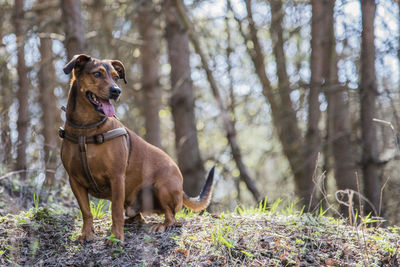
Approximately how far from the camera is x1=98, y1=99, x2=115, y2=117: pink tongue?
15.9 feet

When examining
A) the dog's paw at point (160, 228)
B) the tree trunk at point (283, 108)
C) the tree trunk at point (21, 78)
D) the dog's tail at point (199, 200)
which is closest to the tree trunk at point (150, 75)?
the tree trunk at point (283, 108)

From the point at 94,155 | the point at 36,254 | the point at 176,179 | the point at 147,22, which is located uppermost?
the point at 147,22

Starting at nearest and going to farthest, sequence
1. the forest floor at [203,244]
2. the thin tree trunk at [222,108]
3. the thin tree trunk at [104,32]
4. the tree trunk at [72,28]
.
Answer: the forest floor at [203,244] < the tree trunk at [72,28] < the thin tree trunk at [222,108] < the thin tree trunk at [104,32]

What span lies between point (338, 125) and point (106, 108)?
7.15m

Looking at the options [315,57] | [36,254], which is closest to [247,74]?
[315,57]

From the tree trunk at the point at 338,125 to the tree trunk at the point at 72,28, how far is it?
4870mm

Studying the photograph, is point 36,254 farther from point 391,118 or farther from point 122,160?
point 391,118

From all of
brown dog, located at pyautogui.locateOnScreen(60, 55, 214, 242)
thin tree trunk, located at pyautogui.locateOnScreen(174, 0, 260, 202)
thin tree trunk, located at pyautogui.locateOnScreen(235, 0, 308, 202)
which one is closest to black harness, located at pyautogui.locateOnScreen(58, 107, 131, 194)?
brown dog, located at pyautogui.locateOnScreen(60, 55, 214, 242)

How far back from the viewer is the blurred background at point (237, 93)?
26.2 feet

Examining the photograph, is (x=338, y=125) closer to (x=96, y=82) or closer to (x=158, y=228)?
(x=158, y=228)

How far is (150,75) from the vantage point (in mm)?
11930

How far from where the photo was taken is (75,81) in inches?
200

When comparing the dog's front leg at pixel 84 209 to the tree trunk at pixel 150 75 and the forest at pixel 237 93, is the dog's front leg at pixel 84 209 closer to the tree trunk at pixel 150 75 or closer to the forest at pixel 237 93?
the forest at pixel 237 93

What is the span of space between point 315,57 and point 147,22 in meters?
4.34
